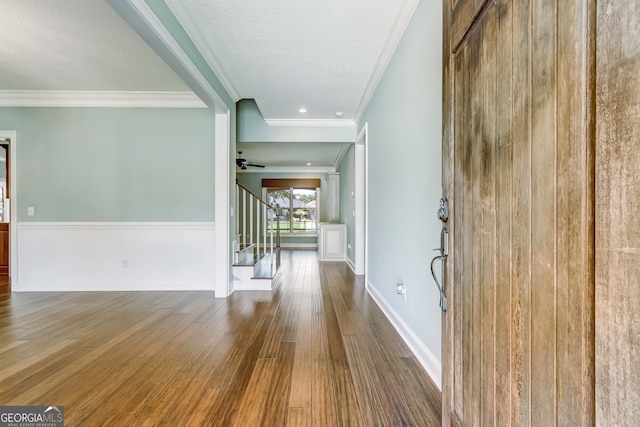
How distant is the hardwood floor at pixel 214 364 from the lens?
150cm

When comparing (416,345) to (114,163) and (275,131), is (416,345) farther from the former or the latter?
(114,163)

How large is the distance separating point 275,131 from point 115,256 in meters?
2.87

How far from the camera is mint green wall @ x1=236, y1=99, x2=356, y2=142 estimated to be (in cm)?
462

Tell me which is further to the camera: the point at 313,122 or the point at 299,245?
the point at 299,245

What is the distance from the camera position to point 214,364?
6.45 ft

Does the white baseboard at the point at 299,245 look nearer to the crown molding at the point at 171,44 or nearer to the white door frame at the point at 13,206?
the white door frame at the point at 13,206

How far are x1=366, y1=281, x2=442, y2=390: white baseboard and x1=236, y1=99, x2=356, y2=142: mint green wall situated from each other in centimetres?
278

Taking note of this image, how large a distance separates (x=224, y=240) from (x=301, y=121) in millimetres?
2277

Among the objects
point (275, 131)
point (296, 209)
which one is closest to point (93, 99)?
point (275, 131)

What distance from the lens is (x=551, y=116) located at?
1.94 ft

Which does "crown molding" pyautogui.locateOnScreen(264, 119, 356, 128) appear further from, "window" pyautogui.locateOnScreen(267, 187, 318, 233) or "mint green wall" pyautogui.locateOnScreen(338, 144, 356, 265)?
"window" pyautogui.locateOnScreen(267, 187, 318, 233)

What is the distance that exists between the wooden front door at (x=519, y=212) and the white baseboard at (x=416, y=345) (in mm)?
689

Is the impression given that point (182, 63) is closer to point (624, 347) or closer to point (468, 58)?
point (468, 58)

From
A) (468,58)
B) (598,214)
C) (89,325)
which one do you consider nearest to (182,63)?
(468,58)
